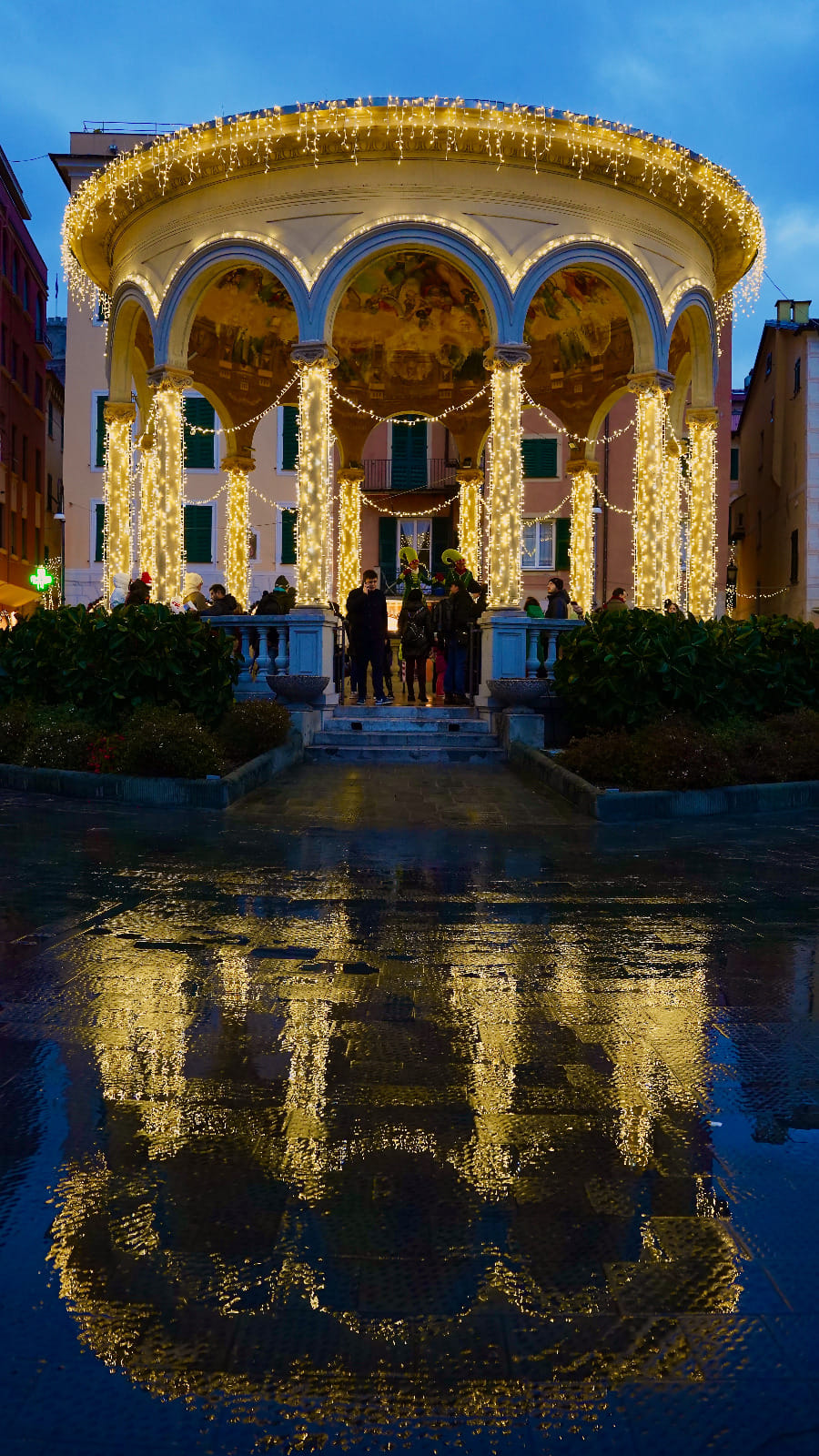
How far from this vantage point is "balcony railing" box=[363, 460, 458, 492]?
37.2 metres

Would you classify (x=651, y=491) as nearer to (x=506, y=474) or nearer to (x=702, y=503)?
(x=702, y=503)

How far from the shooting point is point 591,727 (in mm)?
14062

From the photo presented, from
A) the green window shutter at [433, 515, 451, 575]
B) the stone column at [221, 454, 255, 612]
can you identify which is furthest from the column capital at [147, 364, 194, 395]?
the green window shutter at [433, 515, 451, 575]

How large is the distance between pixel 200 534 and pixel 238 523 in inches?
554

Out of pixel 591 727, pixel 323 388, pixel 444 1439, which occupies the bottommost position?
pixel 444 1439

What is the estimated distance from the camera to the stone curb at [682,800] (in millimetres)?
10945

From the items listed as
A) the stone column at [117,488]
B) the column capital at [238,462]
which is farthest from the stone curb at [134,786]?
the column capital at [238,462]

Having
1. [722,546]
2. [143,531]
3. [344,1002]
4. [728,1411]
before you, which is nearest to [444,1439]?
[728,1411]

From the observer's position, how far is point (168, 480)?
18984mm

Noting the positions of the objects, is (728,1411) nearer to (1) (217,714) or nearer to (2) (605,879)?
(2) (605,879)

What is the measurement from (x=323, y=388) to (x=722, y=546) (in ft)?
79.0

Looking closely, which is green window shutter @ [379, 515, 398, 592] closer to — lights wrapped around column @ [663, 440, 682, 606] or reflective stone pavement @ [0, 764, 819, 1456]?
lights wrapped around column @ [663, 440, 682, 606]

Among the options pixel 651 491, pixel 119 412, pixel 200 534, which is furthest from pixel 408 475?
pixel 651 491

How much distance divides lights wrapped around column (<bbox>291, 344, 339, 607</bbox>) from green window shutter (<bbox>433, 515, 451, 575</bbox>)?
19.6 m
